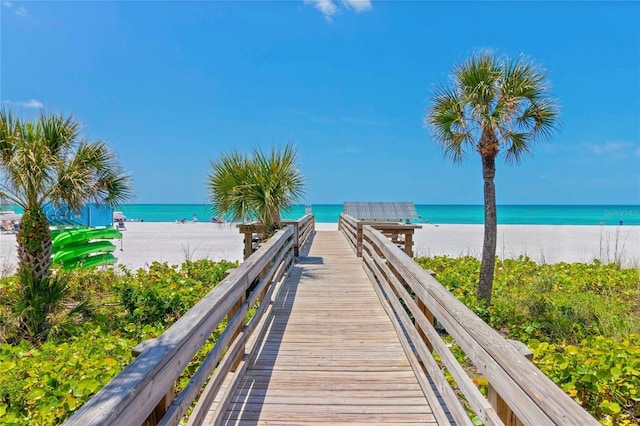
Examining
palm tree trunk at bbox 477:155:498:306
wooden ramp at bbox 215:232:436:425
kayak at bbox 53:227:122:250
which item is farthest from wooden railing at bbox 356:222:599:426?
kayak at bbox 53:227:122:250

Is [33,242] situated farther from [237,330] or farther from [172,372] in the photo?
[172,372]

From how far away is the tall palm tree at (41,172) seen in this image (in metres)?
5.42

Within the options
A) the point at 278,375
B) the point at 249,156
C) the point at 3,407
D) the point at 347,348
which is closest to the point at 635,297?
the point at 347,348

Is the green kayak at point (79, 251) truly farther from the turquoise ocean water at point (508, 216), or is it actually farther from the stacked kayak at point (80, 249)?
the turquoise ocean water at point (508, 216)

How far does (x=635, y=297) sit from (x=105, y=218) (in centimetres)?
2114

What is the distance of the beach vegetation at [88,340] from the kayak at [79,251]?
1917mm

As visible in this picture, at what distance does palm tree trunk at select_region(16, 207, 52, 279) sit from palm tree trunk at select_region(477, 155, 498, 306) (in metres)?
6.94

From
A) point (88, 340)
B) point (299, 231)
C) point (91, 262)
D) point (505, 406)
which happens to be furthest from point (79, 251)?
point (505, 406)

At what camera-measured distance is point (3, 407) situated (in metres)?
2.82

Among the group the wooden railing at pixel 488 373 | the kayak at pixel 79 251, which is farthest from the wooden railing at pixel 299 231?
the wooden railing at pixel 488 373

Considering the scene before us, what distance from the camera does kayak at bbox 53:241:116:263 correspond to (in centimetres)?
1033

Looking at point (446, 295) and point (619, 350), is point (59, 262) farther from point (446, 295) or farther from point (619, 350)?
point (619, 350)

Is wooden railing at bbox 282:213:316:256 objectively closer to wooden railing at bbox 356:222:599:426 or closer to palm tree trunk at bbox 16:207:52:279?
palm tree trunk at bbox 16:207:52:279

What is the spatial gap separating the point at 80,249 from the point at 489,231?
10.5 meters
